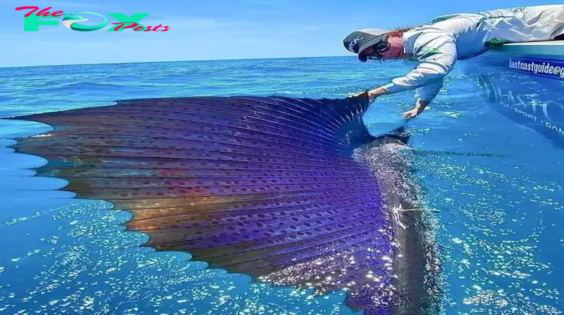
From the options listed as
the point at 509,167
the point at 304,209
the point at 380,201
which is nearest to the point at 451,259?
the point at 380,201

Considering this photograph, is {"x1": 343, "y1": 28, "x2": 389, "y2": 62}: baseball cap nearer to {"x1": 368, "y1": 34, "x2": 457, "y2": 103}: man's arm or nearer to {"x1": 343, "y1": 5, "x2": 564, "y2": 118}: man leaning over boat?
{"x1": 343, "y1": 5, "x2": 564, "y2": 118}: man leaning over boat

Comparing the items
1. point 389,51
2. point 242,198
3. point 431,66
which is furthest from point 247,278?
point 389,51

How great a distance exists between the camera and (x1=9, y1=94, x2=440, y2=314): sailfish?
4.49 feet

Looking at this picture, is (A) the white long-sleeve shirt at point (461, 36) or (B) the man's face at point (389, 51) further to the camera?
(B) the man's face at point (389, 51)

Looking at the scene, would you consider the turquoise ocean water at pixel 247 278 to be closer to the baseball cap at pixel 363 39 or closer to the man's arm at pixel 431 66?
the man's arm at pixel 431 66

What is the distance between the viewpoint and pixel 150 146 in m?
1.49

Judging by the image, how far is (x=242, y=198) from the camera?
1.57 m

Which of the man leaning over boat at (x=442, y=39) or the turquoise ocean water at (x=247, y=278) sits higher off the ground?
the man leaning over boat at (x=442, y=39)

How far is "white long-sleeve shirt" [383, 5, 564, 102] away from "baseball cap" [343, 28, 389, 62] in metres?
0.26

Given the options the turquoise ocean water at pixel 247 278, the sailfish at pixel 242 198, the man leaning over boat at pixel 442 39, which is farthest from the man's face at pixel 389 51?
the sailfish at pixel 242 198

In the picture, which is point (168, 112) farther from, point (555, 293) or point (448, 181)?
point (448, 181)

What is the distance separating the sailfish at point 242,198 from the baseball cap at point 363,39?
8.23ft

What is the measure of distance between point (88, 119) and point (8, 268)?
1.39 m

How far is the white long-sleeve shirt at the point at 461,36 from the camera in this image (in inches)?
154
